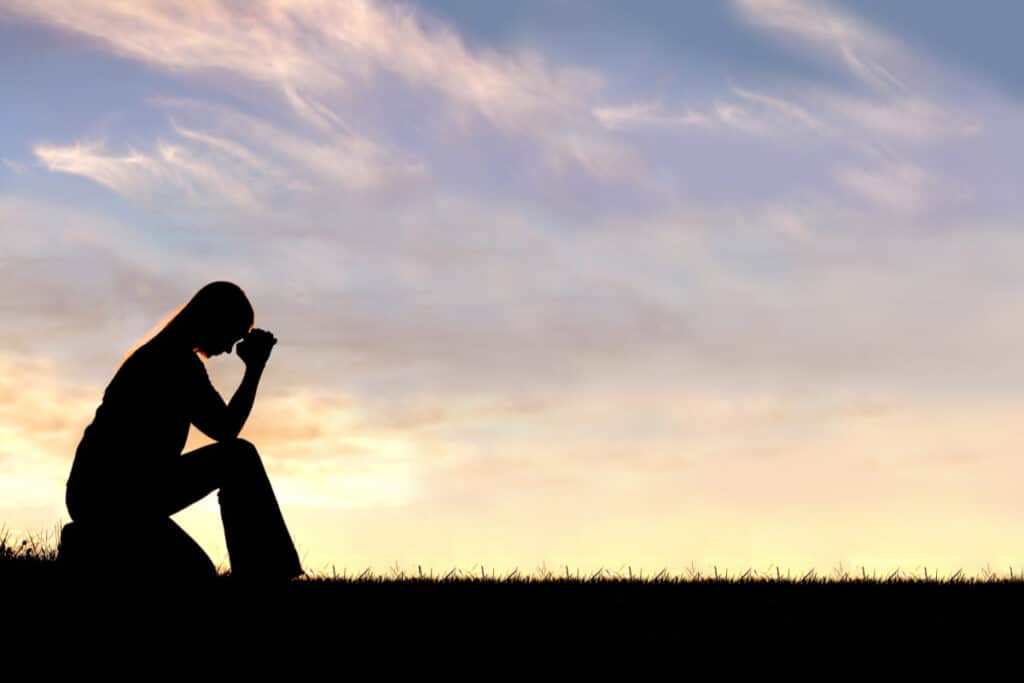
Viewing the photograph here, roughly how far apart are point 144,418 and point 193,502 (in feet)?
2.29

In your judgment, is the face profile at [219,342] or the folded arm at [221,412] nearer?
the folded arm at [221,412]

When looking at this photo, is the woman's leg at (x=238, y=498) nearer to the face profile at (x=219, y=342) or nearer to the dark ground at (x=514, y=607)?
the dark ground at (x=514, y=607)

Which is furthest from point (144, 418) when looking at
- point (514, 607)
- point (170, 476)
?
point (514, 607)

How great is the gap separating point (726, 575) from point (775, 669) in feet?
14.8

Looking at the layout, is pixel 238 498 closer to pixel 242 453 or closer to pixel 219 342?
pixel 242 453

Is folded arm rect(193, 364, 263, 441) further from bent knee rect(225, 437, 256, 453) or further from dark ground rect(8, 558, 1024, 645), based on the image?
dark ground rect(8, 558, 1024, 645)

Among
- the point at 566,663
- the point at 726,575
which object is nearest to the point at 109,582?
the point at 566,663

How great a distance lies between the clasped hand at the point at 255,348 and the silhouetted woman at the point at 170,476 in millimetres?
263

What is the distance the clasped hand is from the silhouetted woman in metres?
0.26

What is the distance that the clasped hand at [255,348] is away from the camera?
9.11 meters

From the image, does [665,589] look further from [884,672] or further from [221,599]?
[221,599]

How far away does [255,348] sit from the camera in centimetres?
912

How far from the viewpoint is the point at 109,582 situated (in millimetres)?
8844

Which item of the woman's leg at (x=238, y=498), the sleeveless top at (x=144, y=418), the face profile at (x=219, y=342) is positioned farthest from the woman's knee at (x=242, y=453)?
the face profile at (x=219, y=342)
